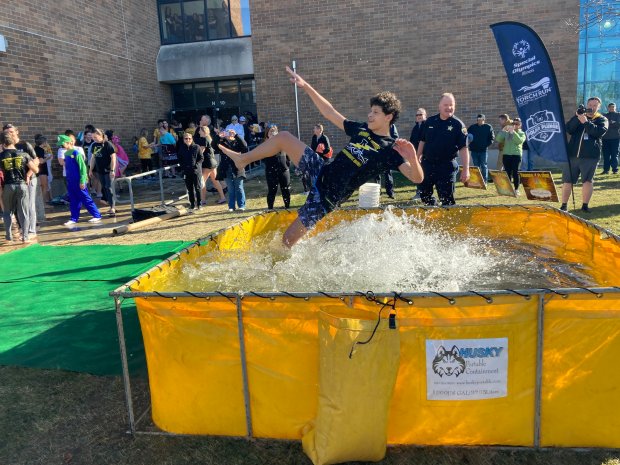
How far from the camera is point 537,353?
→ 248 cm

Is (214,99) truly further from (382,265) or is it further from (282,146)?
(382,265)

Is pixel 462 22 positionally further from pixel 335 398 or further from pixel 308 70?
pixel 335 398

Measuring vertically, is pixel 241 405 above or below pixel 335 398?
below

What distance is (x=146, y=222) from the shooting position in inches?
360

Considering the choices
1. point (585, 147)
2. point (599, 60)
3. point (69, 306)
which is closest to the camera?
point (69, 306)

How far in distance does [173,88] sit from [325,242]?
1741 cm

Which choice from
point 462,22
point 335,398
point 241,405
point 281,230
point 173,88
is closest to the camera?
point 335,398

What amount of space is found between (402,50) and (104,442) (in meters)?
15.4

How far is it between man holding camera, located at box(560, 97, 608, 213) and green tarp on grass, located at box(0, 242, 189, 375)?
23.4 feet

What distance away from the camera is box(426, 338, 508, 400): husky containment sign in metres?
2.47

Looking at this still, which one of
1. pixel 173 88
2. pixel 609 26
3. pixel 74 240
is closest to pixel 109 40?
pixel 173 88

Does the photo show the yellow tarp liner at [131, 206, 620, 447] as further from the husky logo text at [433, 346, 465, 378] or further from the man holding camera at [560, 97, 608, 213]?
the man holding camera at [560, 97, 608, 213]

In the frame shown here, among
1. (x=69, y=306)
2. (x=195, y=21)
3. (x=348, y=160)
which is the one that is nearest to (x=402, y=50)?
(x=195, y=21)

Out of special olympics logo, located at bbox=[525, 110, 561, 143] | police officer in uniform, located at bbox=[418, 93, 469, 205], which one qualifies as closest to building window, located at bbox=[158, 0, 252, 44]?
special olympics logo, located at bbox=[525, 110, 561, 143]
